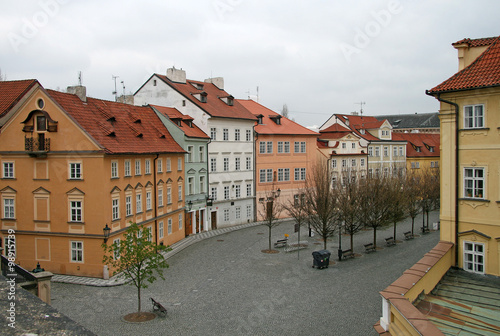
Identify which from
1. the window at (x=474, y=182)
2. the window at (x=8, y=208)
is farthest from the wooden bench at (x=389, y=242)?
the window at (x=8, y=208)

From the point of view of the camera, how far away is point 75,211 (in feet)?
79.0

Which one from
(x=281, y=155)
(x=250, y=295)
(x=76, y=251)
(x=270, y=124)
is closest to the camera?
(x=250, y=295)

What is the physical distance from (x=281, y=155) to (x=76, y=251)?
26.0m

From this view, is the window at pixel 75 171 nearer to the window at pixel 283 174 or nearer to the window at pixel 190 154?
the window at pixel 190 154

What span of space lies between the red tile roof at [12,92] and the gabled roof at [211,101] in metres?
13.4

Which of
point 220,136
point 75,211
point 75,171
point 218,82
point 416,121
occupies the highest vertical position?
point 218,82

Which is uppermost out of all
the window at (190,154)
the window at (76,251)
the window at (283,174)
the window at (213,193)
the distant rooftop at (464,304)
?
the window at (190,154)

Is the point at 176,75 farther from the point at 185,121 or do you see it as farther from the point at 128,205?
the point at 128,205

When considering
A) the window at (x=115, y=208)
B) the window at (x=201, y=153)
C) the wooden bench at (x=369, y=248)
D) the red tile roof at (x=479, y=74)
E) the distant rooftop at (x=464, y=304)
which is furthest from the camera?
the window at (x=201, y=153)

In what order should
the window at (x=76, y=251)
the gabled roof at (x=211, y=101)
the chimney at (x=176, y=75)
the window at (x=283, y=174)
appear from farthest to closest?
the window at (x=283, y=174)
the chimney at (x=176, y=75)
the gabled roof at (x=211, y=101)
the window at (x=76, y=251)

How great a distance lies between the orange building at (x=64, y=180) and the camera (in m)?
23.6

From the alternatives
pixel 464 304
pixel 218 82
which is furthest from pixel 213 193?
pixel 464 304

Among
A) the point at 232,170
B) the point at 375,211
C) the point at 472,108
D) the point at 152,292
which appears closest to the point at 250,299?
the point at 152,292

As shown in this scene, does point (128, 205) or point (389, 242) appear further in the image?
point (389, 242)
